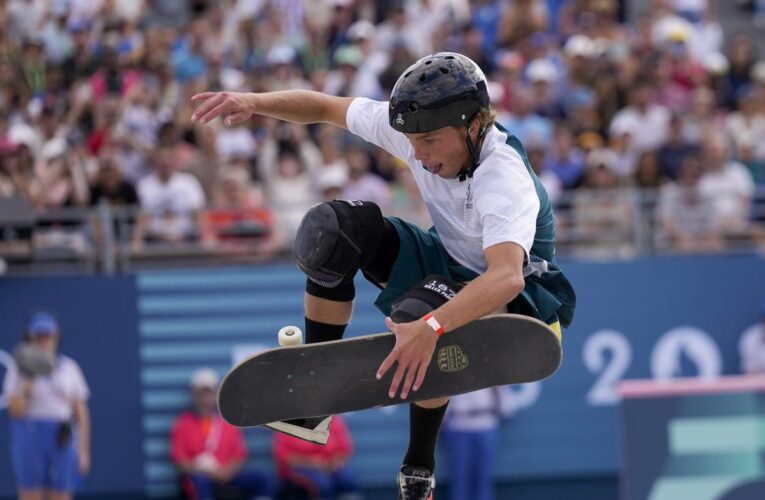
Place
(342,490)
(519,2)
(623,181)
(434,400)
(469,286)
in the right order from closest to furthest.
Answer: (469,286), (434,400), (342,490), (623,181), (519,2)

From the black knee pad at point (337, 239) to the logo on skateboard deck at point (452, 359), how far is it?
60cm

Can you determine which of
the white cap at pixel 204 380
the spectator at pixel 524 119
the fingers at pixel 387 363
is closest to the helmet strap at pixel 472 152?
the fingers at pixel 387 363

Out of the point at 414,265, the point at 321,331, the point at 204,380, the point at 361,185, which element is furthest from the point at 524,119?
the point at 321,331

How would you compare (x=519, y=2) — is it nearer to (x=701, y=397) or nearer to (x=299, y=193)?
(x=299, y=193)

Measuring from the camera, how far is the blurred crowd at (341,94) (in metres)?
12.1

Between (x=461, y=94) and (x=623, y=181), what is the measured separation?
8061 mm

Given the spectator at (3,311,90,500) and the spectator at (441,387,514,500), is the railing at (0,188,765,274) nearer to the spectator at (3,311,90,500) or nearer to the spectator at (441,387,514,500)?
the spectator at (3,311,90,500)

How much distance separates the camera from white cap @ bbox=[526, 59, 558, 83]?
13500 mm

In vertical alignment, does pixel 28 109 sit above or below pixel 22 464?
above

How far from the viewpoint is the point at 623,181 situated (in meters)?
12.9

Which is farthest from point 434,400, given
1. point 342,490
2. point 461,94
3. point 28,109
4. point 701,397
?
point 28,109

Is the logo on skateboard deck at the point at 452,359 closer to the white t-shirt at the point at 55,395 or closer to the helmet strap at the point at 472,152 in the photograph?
the helmet strap at the point at 472,152

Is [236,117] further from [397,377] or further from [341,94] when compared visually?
[341,94]

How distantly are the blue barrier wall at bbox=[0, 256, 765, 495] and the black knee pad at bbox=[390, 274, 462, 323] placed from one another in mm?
7131
